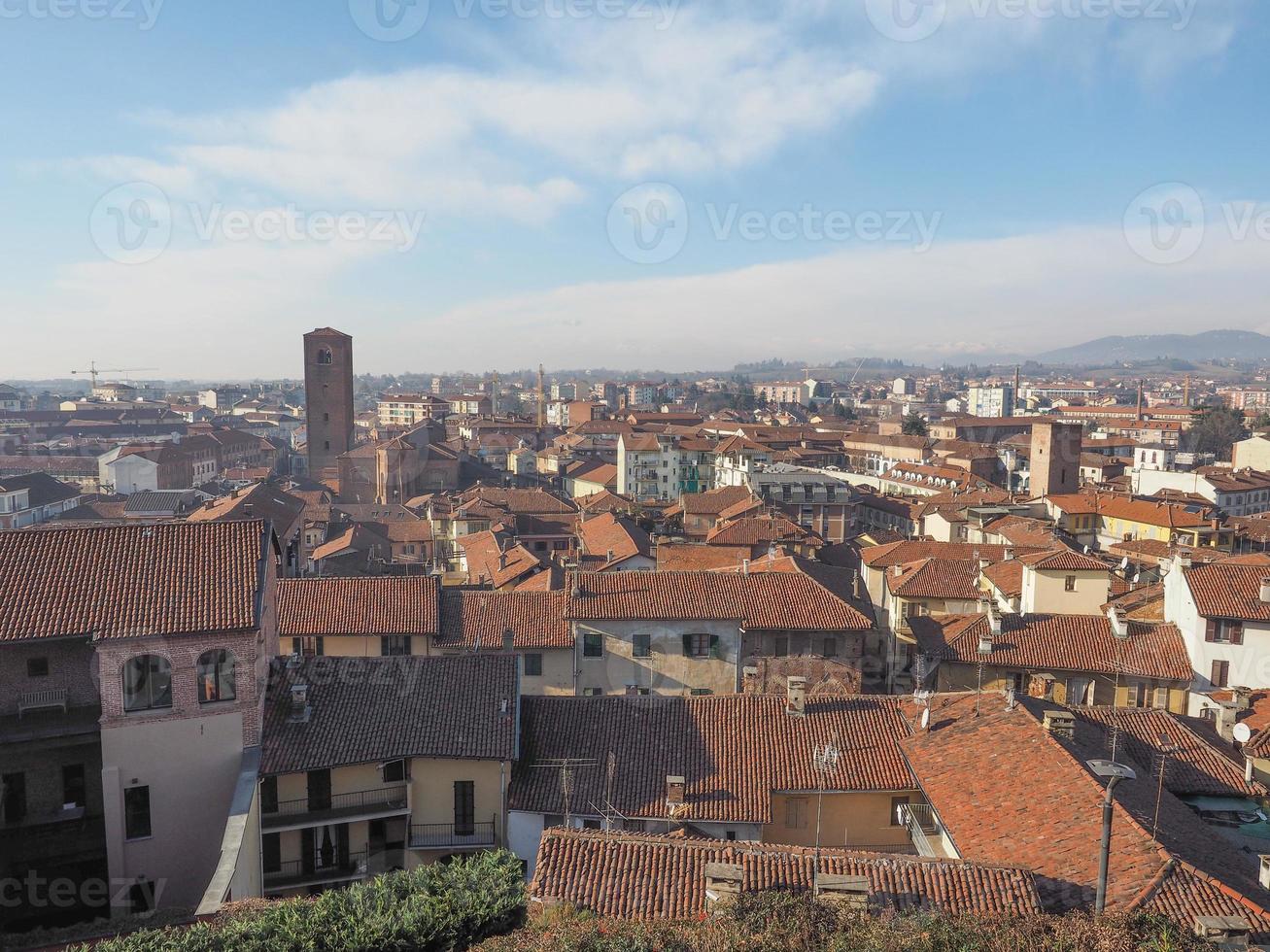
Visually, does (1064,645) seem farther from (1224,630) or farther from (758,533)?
(758,533)

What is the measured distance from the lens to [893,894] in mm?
11234

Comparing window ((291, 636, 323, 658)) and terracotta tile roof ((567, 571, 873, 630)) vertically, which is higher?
terracotta tile roof ((567, 571, 873, 630))

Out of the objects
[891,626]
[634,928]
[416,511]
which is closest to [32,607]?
[634,928]

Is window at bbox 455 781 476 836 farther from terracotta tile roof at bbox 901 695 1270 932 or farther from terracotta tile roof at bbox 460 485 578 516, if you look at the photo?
terracotta tile roof at bbox 460 485 578 516

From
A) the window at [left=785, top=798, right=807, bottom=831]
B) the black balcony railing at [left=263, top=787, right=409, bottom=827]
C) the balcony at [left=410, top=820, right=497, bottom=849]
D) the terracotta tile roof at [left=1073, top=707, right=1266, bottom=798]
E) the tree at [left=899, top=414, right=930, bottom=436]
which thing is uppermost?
the tree at [left=899, top=414, right=930, bottom=436]

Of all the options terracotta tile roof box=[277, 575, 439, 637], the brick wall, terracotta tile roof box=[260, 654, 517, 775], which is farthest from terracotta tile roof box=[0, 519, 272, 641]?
terracotta tile roof box=[277, 575, 439, 637]

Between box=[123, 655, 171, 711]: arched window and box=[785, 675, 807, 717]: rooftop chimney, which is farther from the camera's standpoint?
box=[785, 675, 807, 717]: rooftop chimney

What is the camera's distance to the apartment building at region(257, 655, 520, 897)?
16531 mm

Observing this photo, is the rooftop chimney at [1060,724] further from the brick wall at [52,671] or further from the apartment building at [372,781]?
the brick wall at [52,671]

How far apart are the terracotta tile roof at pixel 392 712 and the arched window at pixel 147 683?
5.99 feet

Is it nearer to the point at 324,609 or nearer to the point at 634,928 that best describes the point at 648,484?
the point at 324,609

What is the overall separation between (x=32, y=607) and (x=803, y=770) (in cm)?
1387

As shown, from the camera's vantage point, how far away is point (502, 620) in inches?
1013

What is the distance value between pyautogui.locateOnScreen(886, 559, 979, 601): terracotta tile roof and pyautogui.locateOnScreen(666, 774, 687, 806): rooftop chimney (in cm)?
1628
